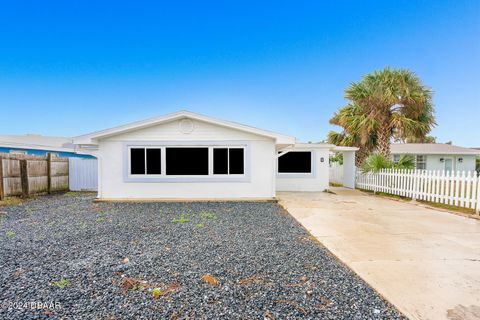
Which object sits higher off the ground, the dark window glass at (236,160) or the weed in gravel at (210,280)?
the dark window glass at (236,160)

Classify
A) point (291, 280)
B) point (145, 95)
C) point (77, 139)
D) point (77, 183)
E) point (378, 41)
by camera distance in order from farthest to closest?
point (145, 95), point (378, 41), point (77, 183), point (77, 139), point (291, 280)

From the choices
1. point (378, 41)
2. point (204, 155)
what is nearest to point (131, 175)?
point (204, 155)

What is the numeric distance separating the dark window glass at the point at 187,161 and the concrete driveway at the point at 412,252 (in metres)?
3.79

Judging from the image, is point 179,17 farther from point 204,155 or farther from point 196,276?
point 196,276

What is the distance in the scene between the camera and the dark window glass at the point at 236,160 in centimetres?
905

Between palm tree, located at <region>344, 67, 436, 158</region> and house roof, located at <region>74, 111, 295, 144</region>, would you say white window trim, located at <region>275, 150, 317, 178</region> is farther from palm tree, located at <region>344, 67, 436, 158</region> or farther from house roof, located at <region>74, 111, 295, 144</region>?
palm tree, located at <region>344, 67, 436, 158</region>

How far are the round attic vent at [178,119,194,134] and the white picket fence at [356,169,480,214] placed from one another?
8.75 meters

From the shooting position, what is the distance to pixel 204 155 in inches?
357

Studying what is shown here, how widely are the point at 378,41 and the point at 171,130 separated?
13.6 m

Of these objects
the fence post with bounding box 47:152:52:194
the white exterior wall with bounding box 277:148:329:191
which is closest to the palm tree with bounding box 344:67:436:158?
the white exterior wall with bounding box 277:148:329:191

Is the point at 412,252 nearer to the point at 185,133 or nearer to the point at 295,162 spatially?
the point at 185,133

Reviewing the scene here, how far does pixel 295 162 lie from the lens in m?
12.2

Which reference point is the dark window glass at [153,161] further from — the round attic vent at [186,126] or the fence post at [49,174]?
the fence post at [49,174]

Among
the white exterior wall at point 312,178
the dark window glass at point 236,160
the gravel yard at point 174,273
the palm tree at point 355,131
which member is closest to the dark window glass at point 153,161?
the dark window glass at point 236,160
